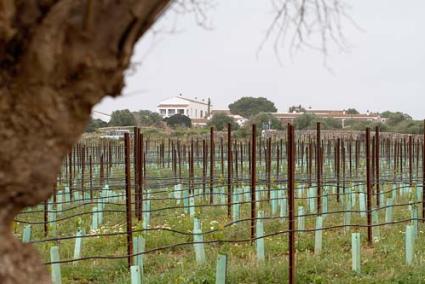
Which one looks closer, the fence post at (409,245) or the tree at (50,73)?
the tree at (50,73)

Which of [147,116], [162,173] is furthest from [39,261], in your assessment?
[147,116]

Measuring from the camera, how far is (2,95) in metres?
1.57

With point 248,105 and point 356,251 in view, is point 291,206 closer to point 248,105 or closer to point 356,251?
point 356,251

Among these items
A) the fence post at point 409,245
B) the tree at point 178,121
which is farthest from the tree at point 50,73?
the tree at point 178,121

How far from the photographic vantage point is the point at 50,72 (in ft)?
5.12

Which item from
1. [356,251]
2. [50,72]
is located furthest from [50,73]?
[356,251]

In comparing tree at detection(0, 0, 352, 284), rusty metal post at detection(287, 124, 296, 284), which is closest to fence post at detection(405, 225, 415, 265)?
rusty metal post at detection(287, 124, 296, 284)

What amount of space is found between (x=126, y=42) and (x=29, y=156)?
0.38m

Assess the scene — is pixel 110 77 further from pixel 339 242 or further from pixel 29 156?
pixel 339 242

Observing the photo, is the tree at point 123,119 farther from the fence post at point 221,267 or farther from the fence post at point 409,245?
the fence post at point 221,267

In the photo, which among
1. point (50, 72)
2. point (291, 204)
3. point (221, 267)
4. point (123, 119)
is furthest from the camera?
point (123, 119)

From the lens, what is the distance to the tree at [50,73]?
5.07 feet

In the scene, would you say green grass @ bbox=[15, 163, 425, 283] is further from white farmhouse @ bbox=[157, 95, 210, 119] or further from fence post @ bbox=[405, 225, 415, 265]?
white farmhouse @ bbox=[157, 95, 210, 119]

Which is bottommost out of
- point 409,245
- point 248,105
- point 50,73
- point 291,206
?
point 409,245
